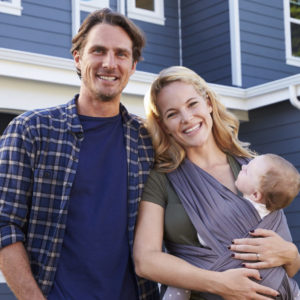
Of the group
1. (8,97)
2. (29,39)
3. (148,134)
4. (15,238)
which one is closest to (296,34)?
(29,39)

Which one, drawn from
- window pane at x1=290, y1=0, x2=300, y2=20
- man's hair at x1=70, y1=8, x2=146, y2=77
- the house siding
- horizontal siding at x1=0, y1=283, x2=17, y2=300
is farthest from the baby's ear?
window pane at x1=290, y1=0, x2=300, y2=20

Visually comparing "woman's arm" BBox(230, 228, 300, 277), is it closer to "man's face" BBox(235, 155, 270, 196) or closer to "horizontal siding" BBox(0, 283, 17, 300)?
"man's face" BBox(235, 155, 270, 196)

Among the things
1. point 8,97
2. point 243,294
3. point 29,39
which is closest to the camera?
point 243,294

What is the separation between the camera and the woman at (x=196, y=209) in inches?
102

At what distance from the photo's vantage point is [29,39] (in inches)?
314

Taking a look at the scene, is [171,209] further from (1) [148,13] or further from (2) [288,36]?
(2) [288,36]

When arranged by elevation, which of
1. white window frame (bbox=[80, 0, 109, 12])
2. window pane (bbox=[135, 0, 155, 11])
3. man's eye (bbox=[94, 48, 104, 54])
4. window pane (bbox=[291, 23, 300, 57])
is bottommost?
man's eye (bbox=[94, 48, 104, 54])

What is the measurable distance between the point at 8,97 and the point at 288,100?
11.1 ft

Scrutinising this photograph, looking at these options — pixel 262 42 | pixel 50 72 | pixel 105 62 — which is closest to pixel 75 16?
pixel 50 72

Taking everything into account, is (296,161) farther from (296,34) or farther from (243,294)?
(243,294)

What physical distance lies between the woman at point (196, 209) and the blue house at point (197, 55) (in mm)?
3624

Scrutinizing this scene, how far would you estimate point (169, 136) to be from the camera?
2.97m

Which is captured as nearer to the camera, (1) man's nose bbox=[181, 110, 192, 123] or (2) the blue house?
(1) man's nose bbox=[181, 110, 192, 123]

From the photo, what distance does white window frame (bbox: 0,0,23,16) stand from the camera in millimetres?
7789
